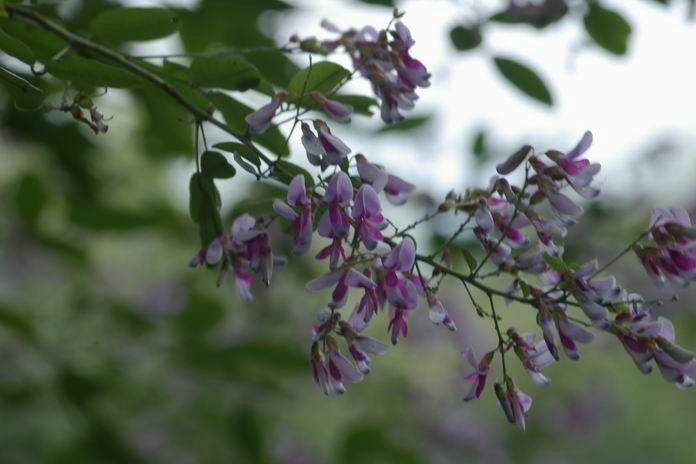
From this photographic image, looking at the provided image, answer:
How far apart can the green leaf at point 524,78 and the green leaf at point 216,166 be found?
873 mm

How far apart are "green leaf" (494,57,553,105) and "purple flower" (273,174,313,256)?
3.21ft

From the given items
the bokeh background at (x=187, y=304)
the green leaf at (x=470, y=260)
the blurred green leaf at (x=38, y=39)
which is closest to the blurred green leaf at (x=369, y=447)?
the bokeh background at (x=187, y=304)

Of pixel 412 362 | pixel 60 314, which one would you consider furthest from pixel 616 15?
pixel 412 362

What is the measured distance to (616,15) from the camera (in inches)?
68.9

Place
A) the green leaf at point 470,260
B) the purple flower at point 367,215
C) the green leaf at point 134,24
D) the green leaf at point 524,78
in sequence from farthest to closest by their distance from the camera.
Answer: the green leaf at point 524,78 < the green leaf at point 134,24 < the green leaf at point 470,260 < the purple flower at point 367,215

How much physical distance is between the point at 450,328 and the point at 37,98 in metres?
0.57

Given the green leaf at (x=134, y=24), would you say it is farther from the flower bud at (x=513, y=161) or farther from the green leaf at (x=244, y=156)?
the flower bud at (x=513, y=161)

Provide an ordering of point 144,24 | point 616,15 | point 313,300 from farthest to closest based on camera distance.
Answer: point 313,300 < point 616,15 < point 144,24

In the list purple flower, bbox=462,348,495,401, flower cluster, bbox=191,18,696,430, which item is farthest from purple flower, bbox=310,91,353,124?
purple flower, bbox=462,348,495,401

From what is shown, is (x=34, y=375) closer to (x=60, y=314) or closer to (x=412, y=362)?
(x=60, y=314)

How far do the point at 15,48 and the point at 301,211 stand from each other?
0.40 metres

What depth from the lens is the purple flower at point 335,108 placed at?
1007 mm

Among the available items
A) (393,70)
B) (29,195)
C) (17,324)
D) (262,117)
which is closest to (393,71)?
(393,70)

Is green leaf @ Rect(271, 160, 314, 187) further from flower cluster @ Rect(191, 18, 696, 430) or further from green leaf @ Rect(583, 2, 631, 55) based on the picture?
green leaf @ Rect(583, 2, 631, 55)
